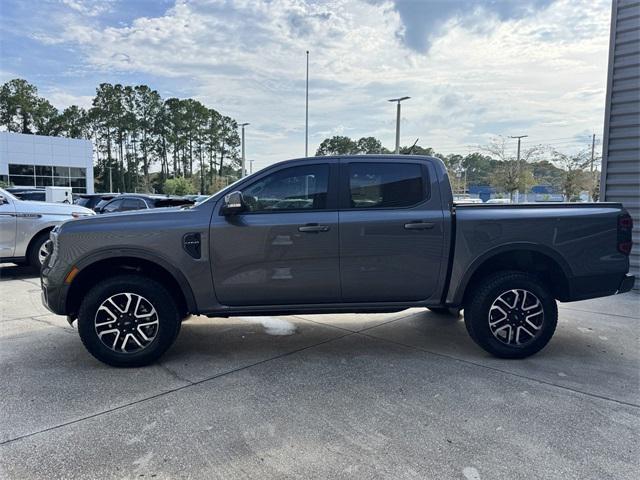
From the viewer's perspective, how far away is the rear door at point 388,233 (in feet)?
13.3

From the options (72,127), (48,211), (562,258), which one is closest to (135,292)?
(562,258)

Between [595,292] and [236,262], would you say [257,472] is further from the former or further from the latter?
[595,292]

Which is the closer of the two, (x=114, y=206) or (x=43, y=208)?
(x=43, y=208)

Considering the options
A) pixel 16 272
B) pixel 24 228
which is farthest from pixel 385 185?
pixel 16 272

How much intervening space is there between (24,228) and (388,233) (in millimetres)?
7073

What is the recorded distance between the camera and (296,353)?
14.4 ft

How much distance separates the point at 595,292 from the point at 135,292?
4.25m

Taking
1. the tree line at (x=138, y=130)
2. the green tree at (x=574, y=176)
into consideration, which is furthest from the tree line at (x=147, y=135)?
the green tree at (x=574, y=176)

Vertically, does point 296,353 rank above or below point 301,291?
below

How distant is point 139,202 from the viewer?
38.5 feet

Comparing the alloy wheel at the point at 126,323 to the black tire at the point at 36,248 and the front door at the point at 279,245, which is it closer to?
the front door at the point at 279,245

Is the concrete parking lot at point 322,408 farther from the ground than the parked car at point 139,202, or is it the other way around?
the parked car at point 139,202

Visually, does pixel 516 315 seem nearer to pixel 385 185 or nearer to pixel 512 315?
→ pixel 512 315

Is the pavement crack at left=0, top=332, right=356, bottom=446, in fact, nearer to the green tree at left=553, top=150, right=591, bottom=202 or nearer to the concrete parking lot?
the concrete parking lot
